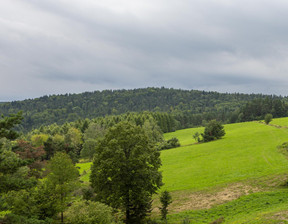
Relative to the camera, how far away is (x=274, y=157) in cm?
5097

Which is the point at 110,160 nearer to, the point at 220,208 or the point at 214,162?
the point at 220,208

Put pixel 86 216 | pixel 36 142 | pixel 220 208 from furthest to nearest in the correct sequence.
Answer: pixel 36 142 → pixel 220 208 → pixel 86 216

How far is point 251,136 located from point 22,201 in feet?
239

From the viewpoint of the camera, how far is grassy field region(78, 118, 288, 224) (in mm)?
27000

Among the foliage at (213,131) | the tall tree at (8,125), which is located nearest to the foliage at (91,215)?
the tall tree at (8,125)

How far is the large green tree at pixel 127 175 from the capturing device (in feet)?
92.1

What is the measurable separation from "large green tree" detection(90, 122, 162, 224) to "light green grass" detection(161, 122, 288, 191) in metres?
13.6

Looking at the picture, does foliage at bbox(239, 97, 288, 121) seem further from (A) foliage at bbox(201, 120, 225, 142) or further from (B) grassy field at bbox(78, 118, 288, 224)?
(B) grassy field at bbox(78, 118, 288, 224)

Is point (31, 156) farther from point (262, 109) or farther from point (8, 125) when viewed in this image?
point (262, 109)

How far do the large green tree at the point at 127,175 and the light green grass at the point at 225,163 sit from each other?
44.7ft

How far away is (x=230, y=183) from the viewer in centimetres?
3869

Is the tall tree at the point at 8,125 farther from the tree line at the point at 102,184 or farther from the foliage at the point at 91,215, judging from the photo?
the foliage at the point at 91,215

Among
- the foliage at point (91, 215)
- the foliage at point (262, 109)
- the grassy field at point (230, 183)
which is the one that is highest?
the foliage at point (262, 109)

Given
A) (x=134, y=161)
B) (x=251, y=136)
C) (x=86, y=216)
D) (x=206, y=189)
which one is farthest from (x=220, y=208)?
→ (x=251, y=136)
